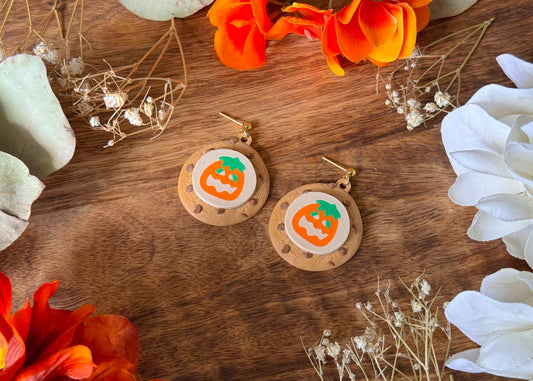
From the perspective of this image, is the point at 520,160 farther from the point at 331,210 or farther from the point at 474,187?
the point at 331,210

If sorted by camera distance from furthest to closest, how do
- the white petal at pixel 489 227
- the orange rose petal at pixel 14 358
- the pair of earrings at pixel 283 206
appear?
the pair of earrings at pixel 283 206, the white petal at pixel 489 227, the orange rose petal at pixel 14 358

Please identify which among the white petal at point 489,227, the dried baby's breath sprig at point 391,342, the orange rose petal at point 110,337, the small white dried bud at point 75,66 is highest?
the small white dried bud at point 75,66

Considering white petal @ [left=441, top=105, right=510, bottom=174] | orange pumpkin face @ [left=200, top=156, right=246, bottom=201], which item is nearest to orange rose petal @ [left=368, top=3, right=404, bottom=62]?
white petal @ [left=441, top=105, right=510, bottom=174]

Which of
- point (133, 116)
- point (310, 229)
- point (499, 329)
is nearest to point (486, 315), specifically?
point (499, 329)

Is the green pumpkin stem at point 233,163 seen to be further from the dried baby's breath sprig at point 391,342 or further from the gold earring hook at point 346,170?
the dried baby's breath sprig at point 391,342

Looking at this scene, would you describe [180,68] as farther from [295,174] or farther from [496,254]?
[496,254]

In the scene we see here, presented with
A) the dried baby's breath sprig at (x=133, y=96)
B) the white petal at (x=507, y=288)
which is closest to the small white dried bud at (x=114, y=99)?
the dried baby's breath sprig at (x=133, y=96)
